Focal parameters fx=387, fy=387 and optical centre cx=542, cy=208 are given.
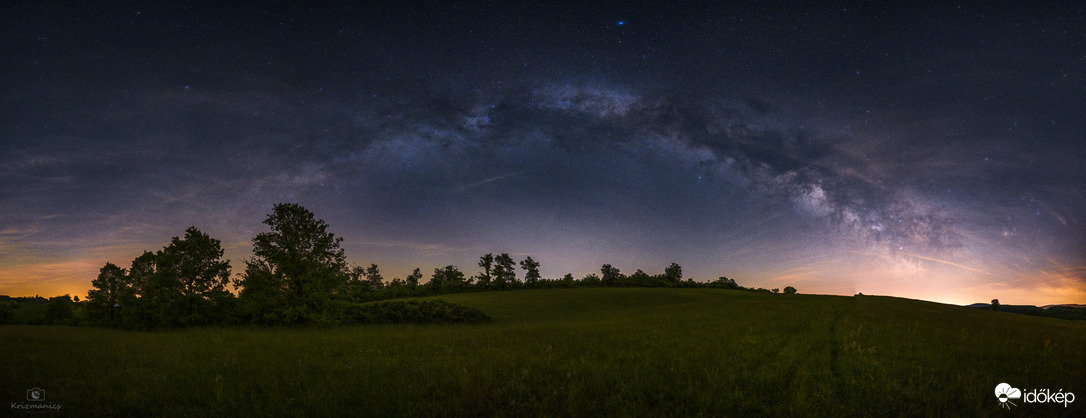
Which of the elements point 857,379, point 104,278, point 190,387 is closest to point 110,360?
point 190,387

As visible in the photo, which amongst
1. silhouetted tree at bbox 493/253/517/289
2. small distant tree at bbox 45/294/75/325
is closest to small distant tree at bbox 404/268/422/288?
silhouetted tree at bbox 493/253/517/289

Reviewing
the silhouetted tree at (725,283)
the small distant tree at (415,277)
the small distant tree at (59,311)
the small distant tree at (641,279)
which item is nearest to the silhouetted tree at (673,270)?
the silhouetted tree at (725,283)

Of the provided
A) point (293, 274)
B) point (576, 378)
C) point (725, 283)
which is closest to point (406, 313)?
point (293, 274)

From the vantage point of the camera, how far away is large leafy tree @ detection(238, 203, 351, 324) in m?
23.4

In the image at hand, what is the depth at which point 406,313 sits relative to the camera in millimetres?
27969

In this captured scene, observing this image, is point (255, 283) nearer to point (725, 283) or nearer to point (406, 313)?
point (406, 313)

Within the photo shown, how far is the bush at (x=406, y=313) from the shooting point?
88.5ft

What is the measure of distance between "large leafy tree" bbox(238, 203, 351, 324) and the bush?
8.01ft

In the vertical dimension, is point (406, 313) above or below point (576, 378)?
below

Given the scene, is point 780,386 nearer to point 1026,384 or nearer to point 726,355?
point 726,355

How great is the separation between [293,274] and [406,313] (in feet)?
25.2

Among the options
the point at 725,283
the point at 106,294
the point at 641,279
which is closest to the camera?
the point at 106,294

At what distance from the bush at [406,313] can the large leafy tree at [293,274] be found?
8.01 ft

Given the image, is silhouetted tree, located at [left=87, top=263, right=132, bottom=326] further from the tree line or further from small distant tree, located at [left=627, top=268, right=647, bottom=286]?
small distant tree, located at [left=627, top=268, right=647, bottom=286]
